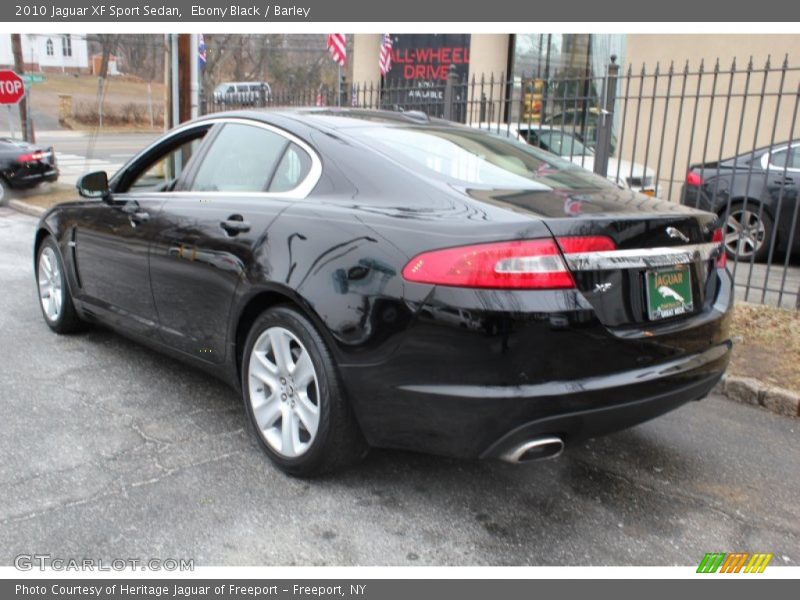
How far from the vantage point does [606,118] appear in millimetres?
6949

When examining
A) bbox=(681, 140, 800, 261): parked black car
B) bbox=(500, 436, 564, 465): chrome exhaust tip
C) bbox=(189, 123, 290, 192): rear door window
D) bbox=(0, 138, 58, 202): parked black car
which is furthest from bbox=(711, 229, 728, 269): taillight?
bbox=(0, 138, 58, 202): parked black car

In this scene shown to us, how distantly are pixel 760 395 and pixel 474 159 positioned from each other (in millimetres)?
2401

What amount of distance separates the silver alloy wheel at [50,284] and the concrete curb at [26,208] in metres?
7.98

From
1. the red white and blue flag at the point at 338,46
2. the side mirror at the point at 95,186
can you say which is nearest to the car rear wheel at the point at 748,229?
the side mirror at the point at 95,186

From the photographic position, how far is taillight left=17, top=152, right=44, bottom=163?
13.9 metres

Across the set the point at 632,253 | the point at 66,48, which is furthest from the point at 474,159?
the point at 66,48

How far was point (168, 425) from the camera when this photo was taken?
3.70 m

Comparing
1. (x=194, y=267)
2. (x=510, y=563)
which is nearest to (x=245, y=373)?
(x=194, y=267)

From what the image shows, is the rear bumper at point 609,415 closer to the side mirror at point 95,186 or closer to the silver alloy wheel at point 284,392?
the silver alloy wheel at point 284,392

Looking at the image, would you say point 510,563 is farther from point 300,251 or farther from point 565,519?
point 300,251

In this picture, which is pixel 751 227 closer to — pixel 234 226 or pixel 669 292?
pixel 669 292

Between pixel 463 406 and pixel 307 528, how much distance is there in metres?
0.82

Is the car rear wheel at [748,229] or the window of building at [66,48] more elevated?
the window of building at [66,48]

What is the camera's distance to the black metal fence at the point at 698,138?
6445mm
